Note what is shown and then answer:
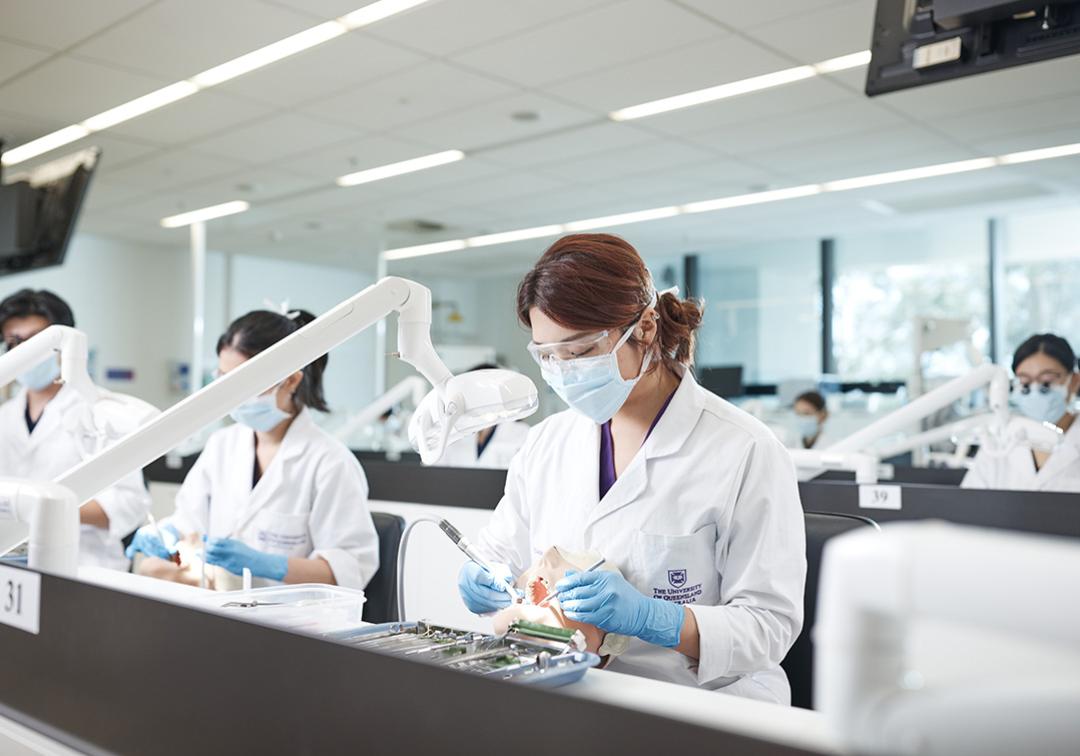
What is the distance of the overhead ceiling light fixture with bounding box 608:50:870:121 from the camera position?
4182 mm

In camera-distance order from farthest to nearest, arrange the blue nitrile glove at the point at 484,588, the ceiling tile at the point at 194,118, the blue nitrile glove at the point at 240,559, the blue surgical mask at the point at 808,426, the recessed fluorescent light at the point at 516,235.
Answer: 1. the recessed fluorescent light at the point at 516,235
2. the blue surgical mask at the point at 808,426
3. the ceiling tile at the point at 194,118
4. the blue nitrile glove at the point at 240,559
5. the blue nitrile glove at the point at 484,588

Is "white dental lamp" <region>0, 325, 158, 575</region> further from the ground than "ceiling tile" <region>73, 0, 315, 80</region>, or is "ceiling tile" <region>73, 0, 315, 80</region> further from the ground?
"ceiling tile" <region>73, 0, 315, 80</region>

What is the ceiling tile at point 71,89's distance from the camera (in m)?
4.33

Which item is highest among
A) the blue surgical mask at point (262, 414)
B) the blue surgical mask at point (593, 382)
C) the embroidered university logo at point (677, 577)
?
the blue surgical mask at point (593, 382)

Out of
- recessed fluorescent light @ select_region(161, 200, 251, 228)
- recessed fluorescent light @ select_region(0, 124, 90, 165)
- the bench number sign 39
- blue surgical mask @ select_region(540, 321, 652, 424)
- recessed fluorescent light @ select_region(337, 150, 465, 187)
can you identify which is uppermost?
recessed fluorescent light @ select_region(337, 150, 465, 187)

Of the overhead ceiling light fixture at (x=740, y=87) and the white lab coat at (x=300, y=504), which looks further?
the overhead ceiling light fixture at (x=740, y=87)

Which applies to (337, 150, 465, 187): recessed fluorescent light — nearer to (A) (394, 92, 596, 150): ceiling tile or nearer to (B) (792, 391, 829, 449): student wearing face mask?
(A) (394, 92, 596, 150): ceiling tile

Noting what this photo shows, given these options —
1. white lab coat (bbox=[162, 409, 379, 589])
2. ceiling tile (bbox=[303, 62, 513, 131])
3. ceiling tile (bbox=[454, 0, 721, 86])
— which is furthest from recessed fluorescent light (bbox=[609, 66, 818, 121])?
white lab coat (bbox=[162, 409, 379, 589])

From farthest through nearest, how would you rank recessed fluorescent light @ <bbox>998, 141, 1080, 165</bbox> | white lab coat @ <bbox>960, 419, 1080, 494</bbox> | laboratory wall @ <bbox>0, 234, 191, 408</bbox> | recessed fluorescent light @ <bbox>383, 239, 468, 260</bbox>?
1. recessed fluorescent light @ <bbox>383, 239, 468, 260</bbox>
2. laboratory wall @ <bbox>0, 234, 191, 408</bbox>
3. recessed fluorescent light @ <bbox>998, 141, 1080, 165</bbox>
4. white lab coat @ <bbox>960, 419, 1080, 494</bbox>

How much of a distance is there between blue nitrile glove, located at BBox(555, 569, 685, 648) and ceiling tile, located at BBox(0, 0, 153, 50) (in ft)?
10.7

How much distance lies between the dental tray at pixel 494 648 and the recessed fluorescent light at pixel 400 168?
15.7ft

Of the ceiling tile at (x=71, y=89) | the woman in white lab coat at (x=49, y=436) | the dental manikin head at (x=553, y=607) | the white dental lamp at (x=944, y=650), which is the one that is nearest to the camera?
the white dental lamp at (x=944, y=650)

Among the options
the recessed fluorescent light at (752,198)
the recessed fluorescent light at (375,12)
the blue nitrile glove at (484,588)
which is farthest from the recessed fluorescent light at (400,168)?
the blue nitrile glove at (484,588)

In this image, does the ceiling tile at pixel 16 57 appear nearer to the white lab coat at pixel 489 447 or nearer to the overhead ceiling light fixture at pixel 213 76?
the overhead ceiling light fixture at pixel 213 76
